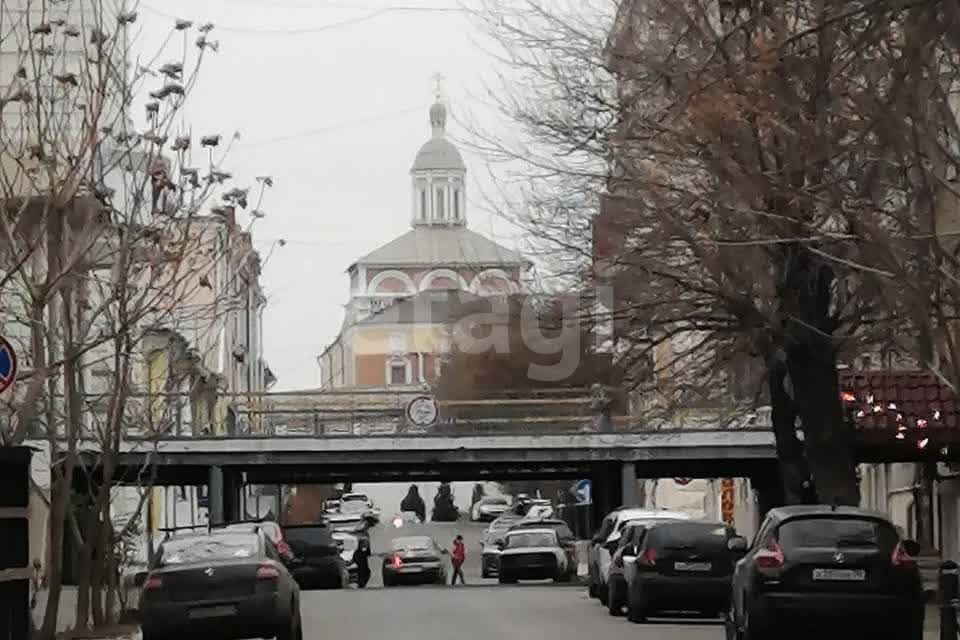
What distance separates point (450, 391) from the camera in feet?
289

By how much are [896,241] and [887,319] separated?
10.1 metres

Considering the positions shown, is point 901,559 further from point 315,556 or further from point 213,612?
point 315,556

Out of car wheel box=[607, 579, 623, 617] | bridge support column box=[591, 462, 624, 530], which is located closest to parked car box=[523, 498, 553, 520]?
bridge support column box=[591, 462, 624, 530]

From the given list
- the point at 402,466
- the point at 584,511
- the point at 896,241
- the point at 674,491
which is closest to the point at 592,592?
the point at 402,466

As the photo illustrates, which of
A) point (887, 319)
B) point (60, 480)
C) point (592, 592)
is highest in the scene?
point (887, 319)

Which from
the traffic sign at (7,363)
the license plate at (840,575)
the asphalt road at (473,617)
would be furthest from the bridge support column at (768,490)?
the traffic sign at (7,363)

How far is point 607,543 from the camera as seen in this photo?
3750 centimetres

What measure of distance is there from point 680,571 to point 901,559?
341 inches

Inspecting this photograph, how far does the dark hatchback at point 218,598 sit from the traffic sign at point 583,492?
4035 centimetres

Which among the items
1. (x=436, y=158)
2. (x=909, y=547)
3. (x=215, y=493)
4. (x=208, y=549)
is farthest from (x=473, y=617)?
(x=436, y=158)

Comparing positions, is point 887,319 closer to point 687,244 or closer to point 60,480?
point 687,244

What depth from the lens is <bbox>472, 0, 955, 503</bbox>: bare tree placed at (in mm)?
17875

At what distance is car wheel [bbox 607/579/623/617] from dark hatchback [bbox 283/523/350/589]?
17.1 metres

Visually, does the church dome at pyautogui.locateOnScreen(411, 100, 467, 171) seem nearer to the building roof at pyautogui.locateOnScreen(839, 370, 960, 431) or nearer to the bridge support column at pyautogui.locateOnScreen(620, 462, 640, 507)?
the bridge support column at pyautogui.locateOnScreen(620, 462, 640, 507)
